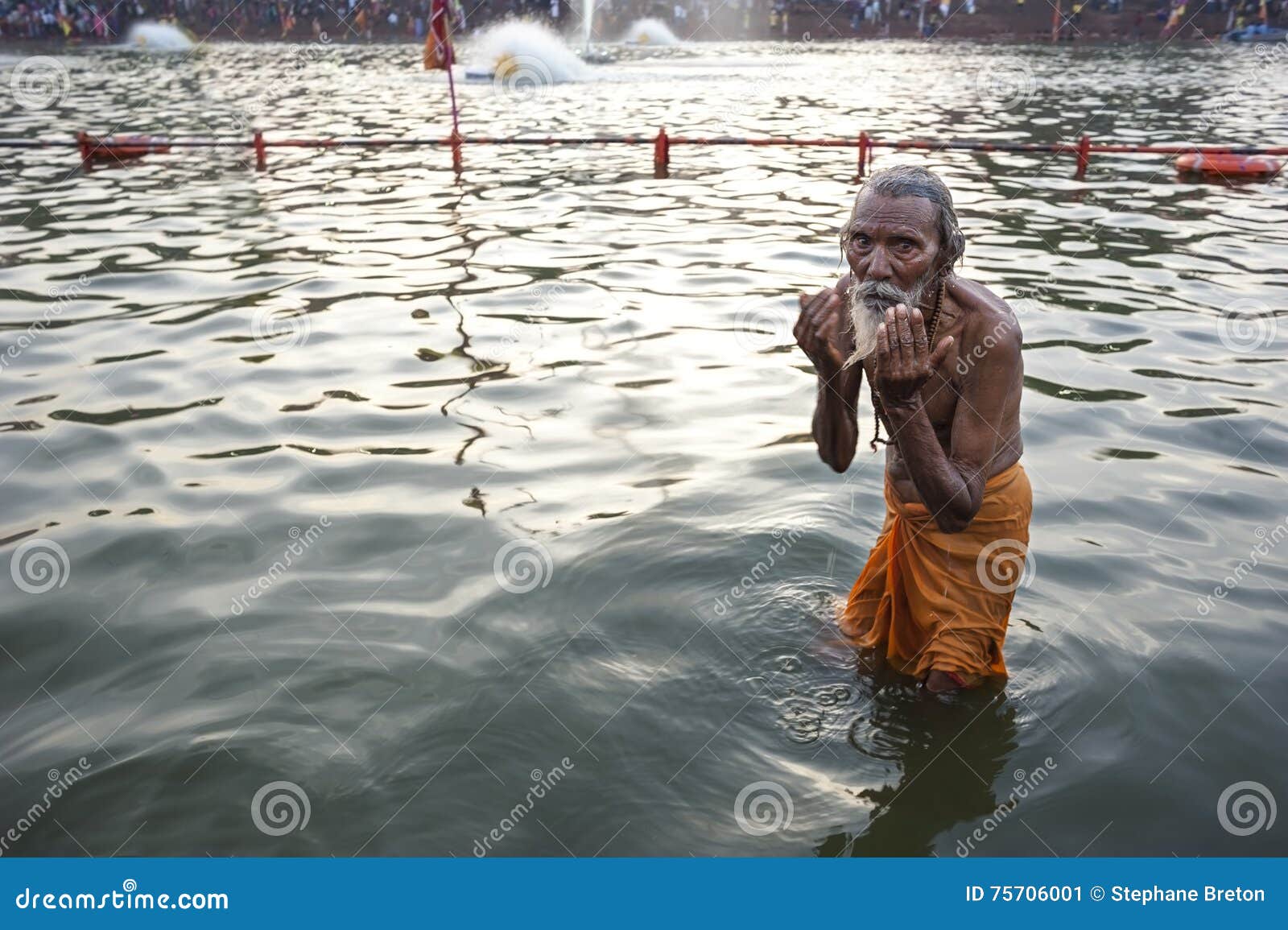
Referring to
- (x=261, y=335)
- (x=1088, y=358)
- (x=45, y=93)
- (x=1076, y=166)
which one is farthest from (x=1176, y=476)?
(x=45, y=93)

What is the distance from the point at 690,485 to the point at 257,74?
29.3 metres

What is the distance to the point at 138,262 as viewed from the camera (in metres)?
9.74

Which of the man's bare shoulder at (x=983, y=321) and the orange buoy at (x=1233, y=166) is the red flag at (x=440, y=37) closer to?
the orange buoy at (x=1233, y=166)

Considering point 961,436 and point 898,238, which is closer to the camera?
point 898,238

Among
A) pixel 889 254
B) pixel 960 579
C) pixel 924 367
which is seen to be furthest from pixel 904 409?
pixel 960 579

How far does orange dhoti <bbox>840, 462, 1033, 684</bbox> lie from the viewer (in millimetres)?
3672

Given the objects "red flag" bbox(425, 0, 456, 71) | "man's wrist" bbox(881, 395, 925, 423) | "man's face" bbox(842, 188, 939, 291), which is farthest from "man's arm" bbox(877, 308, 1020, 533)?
"red flag" bbox(425, 0, 456, 71)

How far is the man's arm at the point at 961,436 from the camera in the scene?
3227mm

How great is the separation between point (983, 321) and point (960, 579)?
0.92 m

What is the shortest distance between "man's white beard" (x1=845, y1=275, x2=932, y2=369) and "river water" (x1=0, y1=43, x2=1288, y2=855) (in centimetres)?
142

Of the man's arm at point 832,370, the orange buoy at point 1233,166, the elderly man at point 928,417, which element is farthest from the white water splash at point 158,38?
the elderly man at point 928,417

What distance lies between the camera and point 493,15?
185 ft

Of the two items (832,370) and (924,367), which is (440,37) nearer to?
(832,370)

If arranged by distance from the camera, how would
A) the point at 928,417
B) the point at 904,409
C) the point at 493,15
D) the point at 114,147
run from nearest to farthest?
the point at 904,409, the point at 928,417, the point at 114,147, the point at 493,15
